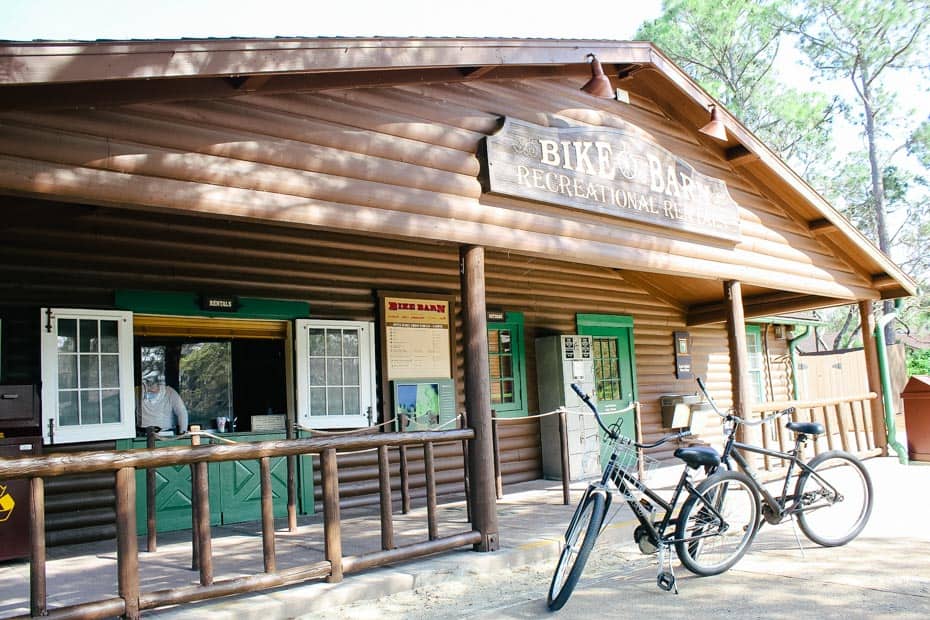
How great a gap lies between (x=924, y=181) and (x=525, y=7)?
1486 centimetres

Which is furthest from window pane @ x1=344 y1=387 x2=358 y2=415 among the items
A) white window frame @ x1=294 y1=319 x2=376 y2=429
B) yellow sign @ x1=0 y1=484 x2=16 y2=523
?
yellow sign @ x1=0 y1=484 x2=16 y2=523

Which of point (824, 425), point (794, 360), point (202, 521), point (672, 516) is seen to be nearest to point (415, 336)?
point (672, 516)

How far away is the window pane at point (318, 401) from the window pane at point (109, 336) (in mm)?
1803

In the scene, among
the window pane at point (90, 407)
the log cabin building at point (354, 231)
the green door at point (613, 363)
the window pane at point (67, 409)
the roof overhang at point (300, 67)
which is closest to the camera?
the roof overhang at point (300, 67)

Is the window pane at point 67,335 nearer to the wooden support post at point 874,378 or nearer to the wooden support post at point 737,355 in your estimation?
the wooden support post at point 737,355

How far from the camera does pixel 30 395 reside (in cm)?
551

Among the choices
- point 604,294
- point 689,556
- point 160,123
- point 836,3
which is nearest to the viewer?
point 160,123

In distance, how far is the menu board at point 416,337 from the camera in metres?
7.94

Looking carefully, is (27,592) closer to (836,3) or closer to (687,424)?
(687,424)

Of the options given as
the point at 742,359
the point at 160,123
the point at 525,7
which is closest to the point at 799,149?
the point at 525,7

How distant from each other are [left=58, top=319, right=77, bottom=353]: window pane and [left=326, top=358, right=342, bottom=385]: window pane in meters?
2.24

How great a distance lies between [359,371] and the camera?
25.1 feet

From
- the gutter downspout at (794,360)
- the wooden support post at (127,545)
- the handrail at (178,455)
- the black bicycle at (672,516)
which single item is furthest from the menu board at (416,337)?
the gutter downspout at (794,360)

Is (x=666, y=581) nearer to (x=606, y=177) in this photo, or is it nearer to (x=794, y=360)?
(x=606, y=177)
